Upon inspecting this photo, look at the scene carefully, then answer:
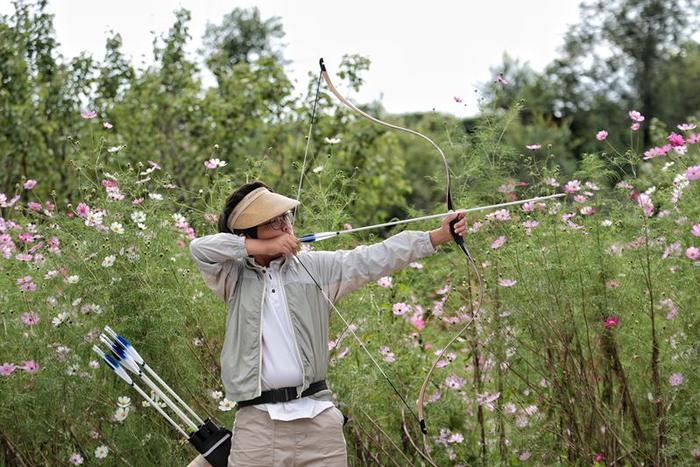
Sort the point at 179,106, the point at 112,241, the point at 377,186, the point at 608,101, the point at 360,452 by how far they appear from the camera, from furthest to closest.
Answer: the point at 608,101
the point at 377,186
the point at 179,106
the point at 360,452
the point at 112,241

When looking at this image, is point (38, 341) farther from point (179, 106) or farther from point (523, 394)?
point (179, 106)

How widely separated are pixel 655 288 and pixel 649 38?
2661 centimetres

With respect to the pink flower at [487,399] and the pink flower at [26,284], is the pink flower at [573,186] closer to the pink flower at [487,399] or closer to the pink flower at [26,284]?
the pink flower at [487,399]

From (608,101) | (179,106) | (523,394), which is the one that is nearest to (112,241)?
(523,394)

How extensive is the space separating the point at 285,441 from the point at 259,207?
668 mm

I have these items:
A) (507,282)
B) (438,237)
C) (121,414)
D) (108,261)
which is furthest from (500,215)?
(121,414)

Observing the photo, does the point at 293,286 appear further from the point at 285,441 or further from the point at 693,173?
the point at 693,173

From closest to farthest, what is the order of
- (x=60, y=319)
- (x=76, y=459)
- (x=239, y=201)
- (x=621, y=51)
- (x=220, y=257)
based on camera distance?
(x=220, y=257) < (x=239, y=201) < (x=60, y=319) < (x=76, y=459) < (x=621, y=51)

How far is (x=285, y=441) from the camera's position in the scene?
3314 mm

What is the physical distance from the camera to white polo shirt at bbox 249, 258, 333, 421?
332 cm

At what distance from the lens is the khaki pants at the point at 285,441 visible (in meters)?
3.31

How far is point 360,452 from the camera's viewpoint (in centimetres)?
455

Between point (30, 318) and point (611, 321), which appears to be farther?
point (30, 318)

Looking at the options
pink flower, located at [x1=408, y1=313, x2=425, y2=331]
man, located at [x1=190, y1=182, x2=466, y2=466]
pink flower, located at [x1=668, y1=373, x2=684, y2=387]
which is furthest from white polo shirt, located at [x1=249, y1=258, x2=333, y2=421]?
pink flower, located at [x1=408, y1=313, x2=425, y2=331]
